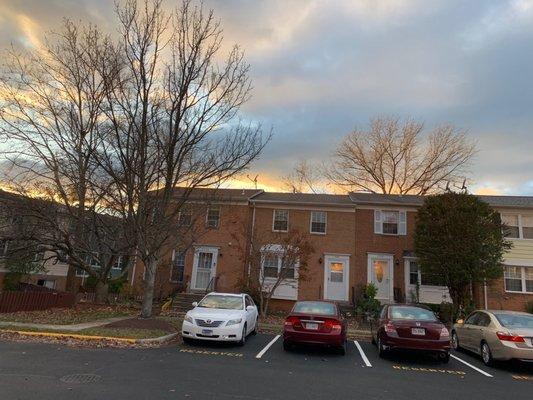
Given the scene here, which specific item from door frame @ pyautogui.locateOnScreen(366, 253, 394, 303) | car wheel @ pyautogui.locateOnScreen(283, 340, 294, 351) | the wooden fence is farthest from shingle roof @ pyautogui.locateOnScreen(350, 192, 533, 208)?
the wooden fence

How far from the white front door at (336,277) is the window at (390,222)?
297 cm

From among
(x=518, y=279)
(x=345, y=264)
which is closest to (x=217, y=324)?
(x=345, y=264)

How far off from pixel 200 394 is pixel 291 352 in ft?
16.7

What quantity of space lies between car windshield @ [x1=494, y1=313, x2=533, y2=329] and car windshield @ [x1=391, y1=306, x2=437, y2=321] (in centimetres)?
176

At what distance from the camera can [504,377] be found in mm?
9297

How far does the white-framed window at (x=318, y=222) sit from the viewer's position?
24.4 metres

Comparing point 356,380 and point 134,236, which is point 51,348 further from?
point 356,380

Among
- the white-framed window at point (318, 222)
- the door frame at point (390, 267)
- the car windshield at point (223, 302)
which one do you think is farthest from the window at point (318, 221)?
the car windshield at point (223, 302)

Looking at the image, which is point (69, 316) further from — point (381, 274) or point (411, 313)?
point (381, 274)

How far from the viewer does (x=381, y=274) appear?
23453 millimetres

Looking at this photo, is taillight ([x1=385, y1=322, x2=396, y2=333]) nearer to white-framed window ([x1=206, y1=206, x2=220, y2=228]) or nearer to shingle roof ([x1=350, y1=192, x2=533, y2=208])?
shingle roof ([x1=350, y1=192, x2=533, y2=208])

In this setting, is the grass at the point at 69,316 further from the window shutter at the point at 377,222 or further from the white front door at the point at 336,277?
the window shutter at the point at 377,222

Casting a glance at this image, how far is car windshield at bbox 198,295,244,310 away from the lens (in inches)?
492

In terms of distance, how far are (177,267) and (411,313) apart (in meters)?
16.5
